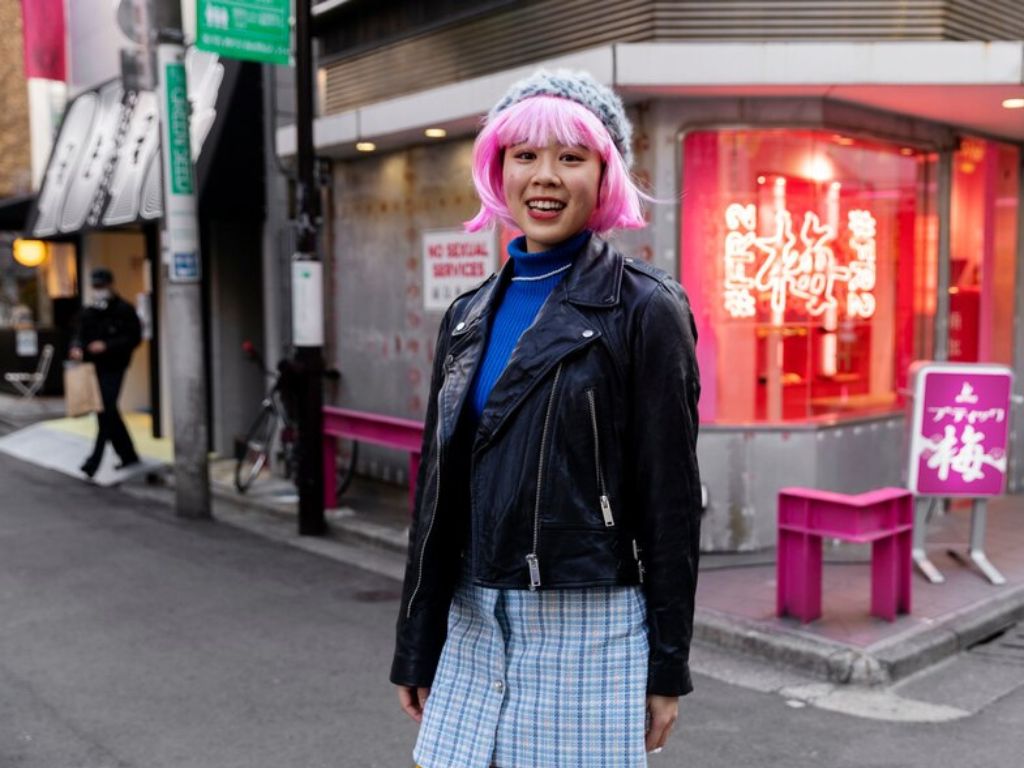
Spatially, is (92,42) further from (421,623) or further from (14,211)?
(421,623)

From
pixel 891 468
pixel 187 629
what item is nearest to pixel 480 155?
pixel 187 629

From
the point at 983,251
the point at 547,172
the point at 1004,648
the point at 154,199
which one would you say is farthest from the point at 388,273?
the point at 547,172

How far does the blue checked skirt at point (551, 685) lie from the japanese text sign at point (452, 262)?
709 centimetres

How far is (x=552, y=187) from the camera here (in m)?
2.18

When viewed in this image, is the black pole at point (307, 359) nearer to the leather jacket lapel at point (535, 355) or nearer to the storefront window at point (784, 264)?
the storefront window at point (784, 264)

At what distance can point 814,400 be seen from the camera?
26.1ft

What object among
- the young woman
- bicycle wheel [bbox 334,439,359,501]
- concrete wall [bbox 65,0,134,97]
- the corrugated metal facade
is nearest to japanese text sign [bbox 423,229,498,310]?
the corrugated metal facade

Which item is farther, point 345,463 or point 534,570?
point 345,463

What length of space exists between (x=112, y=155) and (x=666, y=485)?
13.7 m

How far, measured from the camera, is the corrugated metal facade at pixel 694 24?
292 inches

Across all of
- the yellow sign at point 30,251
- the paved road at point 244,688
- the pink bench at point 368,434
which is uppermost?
the yellow sign at point 30,251

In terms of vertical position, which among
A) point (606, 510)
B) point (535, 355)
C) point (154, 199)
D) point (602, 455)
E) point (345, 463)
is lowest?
point (345, 463)

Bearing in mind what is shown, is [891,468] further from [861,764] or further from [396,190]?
[396,190]

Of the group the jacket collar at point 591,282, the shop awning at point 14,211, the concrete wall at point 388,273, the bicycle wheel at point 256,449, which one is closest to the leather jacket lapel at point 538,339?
the jacket collar at point 591,282
